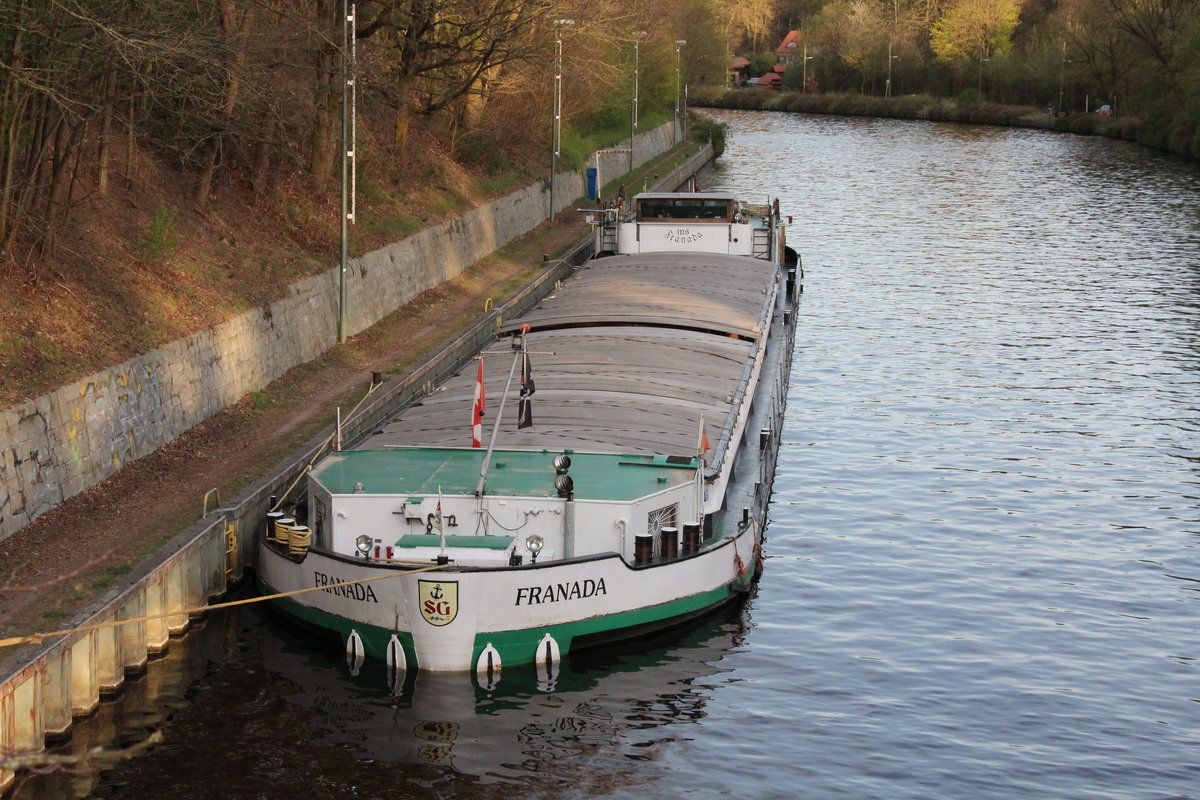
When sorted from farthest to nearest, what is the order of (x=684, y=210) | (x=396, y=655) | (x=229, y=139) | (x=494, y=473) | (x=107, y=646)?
1. (x=684, y=210)
2. (x=229, y=139)
3. (x=494, y=473)
4. (x=396, y=655)
5. (x=107, y=646)

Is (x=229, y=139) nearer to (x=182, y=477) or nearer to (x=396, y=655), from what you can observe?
(x=182, y=477)

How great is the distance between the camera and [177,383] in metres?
27.2

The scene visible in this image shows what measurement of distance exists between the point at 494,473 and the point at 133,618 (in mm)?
5627

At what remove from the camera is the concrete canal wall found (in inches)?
655

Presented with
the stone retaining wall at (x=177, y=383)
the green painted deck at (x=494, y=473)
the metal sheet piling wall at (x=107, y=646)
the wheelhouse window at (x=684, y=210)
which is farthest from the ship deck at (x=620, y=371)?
the wheelhouse window at (x=684, y=210)

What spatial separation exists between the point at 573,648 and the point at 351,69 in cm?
1923

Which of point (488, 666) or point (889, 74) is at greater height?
point (889, 74)

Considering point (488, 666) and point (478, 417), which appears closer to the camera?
point (488, 666)

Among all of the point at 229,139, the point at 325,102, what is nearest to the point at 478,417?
the point at 229,139

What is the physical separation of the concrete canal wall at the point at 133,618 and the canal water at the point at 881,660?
0.45 metres

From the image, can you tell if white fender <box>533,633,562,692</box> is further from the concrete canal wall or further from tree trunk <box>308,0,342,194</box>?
tree trunk <box>308,0,342,194</box>

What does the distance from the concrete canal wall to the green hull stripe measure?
1084 millimetres

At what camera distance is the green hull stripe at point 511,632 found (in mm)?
20203

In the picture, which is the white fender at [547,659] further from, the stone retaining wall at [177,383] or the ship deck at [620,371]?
the stone retaining wall at [177,383]
